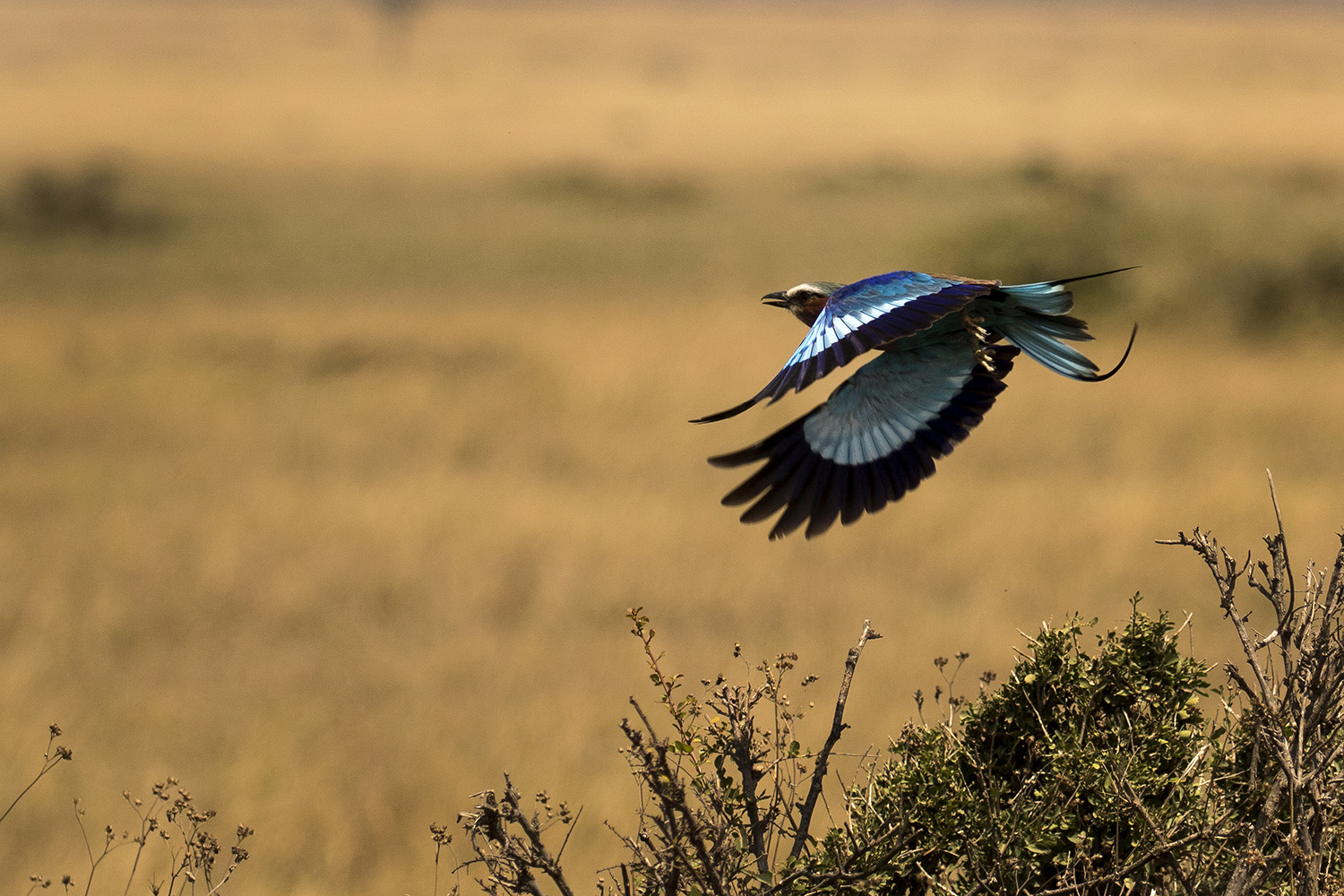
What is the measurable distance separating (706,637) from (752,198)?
20.4 meters

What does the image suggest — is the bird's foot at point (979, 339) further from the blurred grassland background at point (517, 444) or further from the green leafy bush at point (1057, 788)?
the blurred grassland background at point (517, 444)

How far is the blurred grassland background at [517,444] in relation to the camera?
7.96m

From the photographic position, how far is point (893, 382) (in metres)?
3.48

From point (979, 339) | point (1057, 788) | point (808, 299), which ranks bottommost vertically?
point (1057, 788)

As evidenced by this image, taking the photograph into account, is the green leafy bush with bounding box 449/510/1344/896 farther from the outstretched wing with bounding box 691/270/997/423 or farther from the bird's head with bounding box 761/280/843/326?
the bird's head with bounding box 761/280/843/326

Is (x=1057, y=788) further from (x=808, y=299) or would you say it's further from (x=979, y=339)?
(x=808, y=299)

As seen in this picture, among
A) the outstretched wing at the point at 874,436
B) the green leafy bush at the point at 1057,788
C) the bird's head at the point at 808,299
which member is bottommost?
the green leafy bush at the point at 1057,788

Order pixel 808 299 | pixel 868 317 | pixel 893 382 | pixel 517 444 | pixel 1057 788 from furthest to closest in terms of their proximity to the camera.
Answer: pixel 517 444
pixel 808 299
pixel 893 382
pixel 868 317
pixel 1057 788

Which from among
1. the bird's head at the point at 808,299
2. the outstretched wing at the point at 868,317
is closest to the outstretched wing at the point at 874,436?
the outstretched wing at the point at 868,317

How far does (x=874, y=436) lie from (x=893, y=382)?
19cm

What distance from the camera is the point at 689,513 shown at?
11.5 metres

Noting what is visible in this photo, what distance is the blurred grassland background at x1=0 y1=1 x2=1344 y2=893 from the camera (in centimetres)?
796

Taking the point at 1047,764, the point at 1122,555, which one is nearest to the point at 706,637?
the point at 1122,555

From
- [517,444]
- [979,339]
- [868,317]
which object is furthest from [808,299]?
[517,444]
